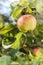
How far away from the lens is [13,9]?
962 mm

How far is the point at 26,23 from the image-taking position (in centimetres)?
92

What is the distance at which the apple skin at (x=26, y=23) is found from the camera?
914mm

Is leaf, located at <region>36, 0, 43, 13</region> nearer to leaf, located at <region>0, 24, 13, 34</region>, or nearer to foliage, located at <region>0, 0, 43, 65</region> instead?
foliage, located at <region>0, 0, 43, 65</region>

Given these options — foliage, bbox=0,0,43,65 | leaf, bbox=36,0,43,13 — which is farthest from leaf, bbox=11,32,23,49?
leaf, bbox=36,0,43,13

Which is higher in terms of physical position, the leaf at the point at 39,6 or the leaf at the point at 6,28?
the leaf at the point at 39,6

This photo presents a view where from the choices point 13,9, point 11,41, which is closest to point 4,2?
point 13,9

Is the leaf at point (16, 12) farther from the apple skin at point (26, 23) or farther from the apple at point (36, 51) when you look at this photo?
the apple at point (36, 51)

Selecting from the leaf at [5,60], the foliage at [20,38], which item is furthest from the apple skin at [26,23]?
the leaf at [5,60]

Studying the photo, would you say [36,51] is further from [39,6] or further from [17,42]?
[39,6]

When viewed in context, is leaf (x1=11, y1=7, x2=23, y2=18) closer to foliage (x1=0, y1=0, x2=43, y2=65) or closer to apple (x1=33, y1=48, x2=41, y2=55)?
foliage (x1=0, y1=0, x2=43, y2=65)

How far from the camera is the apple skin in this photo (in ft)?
3.00

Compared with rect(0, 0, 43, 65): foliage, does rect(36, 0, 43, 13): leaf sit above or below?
above

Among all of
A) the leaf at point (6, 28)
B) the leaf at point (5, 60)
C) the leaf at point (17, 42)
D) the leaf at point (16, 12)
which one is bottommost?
the leaf at point (5, 60)

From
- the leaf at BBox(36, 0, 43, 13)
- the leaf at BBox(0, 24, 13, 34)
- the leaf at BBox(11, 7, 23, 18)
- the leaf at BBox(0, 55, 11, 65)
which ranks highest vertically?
the leaf at BBox(36, 0, 43, 13)
